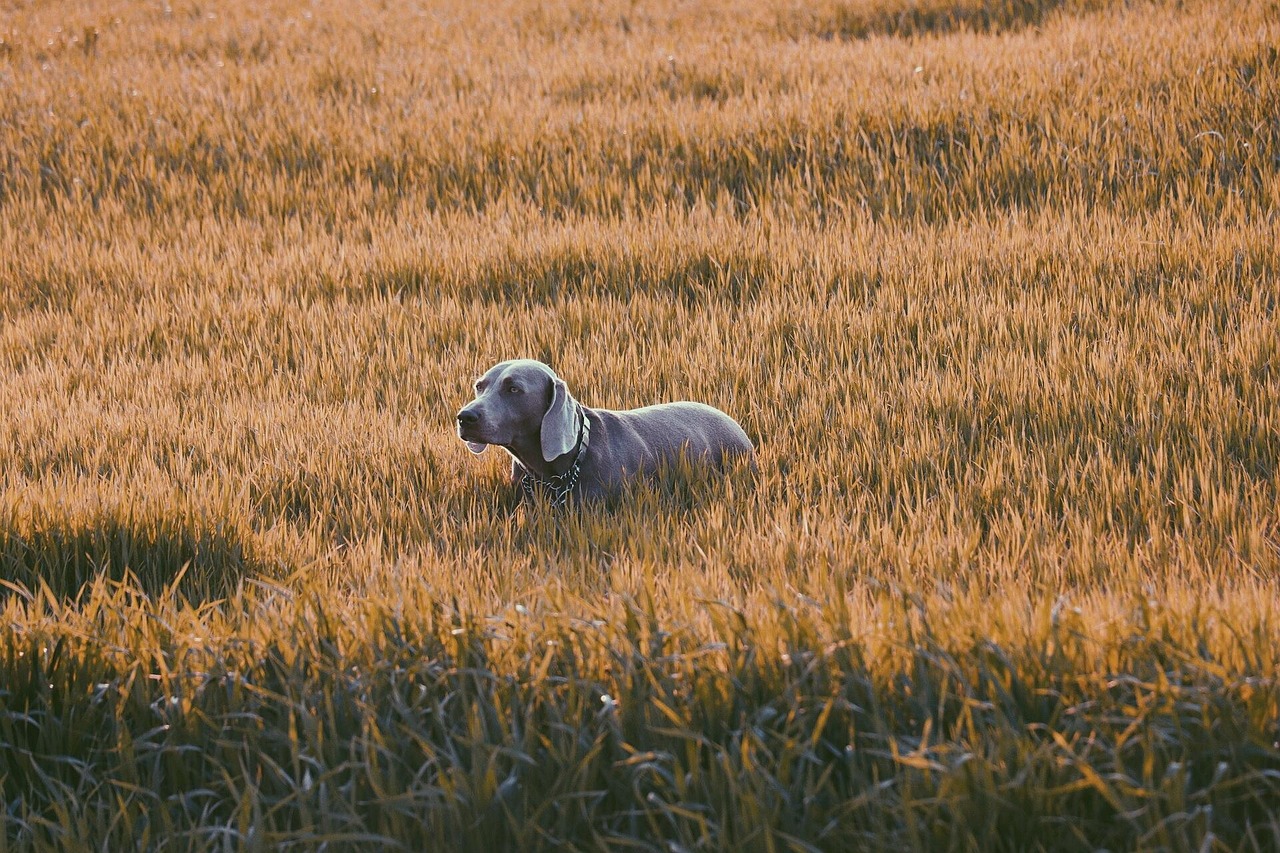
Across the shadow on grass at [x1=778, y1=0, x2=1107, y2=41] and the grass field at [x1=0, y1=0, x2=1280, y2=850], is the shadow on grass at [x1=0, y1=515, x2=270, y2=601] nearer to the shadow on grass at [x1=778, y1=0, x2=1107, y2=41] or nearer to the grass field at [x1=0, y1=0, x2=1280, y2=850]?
the grass field at [x1=0, y1=0, x2=1280, y2=850]

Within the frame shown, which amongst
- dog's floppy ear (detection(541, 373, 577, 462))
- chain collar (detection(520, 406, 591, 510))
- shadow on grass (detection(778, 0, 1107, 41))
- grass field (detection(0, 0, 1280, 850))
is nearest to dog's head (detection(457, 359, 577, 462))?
dog's floppy ear (detection(541, 373, 577, 462))

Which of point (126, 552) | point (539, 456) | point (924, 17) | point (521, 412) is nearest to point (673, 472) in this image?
point (539, 456)

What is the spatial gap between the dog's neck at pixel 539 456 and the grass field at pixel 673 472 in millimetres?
159

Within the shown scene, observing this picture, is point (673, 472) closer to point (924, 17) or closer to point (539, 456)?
point (539, 456)

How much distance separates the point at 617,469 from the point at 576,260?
8.92 feet

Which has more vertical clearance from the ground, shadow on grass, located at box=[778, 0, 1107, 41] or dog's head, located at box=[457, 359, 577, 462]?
shadow on grass, located at box=[778, 0, 1107, 41]

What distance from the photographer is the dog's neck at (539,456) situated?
4227mm

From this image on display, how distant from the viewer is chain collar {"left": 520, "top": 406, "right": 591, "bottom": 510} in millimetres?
4227

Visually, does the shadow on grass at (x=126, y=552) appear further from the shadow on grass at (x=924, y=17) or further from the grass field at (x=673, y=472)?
the shadow on grass at (x=924, y=17)

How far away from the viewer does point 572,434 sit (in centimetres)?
409

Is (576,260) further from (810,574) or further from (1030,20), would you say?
(1030,20)

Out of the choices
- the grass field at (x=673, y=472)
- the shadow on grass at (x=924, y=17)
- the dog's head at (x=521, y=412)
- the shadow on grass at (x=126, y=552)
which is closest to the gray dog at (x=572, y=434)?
the dog's head at (x=521, y=412)

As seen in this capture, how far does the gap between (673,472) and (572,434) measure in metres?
0.48

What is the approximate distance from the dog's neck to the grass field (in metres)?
0.16
